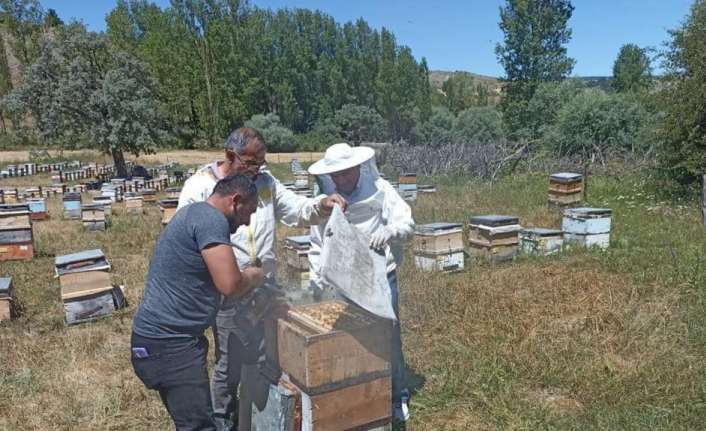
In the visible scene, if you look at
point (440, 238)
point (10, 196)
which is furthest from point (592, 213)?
point (10, 196)

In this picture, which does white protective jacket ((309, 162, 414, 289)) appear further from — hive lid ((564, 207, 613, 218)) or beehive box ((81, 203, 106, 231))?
beehive box ((81, 203, 106, 231))

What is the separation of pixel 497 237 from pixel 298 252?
2.61 m

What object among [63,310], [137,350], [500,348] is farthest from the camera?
[63,310]

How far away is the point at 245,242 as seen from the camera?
3088 millimetres

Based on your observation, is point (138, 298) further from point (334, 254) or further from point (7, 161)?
point (7, 161)

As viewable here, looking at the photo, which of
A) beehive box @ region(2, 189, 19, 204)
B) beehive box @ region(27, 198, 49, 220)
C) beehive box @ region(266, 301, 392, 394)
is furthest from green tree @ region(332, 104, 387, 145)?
beehive box @ region(266, 301, 392, 394)

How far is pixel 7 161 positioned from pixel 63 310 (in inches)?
1074

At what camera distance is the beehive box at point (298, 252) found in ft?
22.1

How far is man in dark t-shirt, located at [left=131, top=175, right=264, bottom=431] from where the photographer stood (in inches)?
94.8

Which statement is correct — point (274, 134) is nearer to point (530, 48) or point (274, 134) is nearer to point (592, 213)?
point (530, 48)

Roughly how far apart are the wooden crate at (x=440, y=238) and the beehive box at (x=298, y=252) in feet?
4.74

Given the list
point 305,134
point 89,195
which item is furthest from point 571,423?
point 305,134

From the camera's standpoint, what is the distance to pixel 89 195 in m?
17.7

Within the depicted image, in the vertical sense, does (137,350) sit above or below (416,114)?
below
